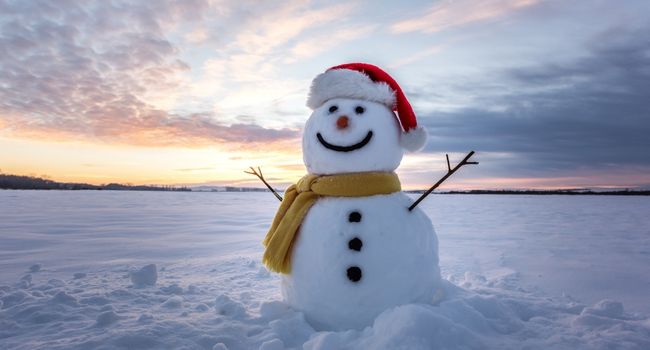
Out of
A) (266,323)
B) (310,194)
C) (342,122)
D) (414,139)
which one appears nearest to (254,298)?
(266,323)

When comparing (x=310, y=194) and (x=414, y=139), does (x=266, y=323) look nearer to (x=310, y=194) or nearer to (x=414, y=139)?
(x=310, y=194)

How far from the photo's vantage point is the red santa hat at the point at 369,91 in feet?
8.87

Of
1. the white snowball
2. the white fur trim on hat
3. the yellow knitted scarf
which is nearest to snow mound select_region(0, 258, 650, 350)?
the yellow knitted scarf

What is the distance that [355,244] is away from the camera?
7.93 feet

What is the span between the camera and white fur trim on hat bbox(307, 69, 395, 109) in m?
2.70

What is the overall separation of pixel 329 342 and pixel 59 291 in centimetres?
224

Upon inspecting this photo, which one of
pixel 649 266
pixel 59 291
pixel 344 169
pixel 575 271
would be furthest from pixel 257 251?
pixel 649 266

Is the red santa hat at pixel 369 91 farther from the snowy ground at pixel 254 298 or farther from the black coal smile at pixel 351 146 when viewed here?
the snowy ground at pixel 254 298

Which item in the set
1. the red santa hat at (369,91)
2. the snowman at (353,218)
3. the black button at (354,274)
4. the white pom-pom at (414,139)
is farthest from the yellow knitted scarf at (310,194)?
the black button at (354,274)

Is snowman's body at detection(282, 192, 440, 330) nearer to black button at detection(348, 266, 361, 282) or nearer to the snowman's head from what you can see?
black button at detection(348, 266, 361, 282)

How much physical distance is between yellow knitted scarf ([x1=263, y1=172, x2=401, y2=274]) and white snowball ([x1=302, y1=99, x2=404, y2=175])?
7 centimetres

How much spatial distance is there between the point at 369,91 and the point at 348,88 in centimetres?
14

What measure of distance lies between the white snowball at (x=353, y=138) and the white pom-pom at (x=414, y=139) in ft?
0.17

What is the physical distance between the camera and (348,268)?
2.39 m
